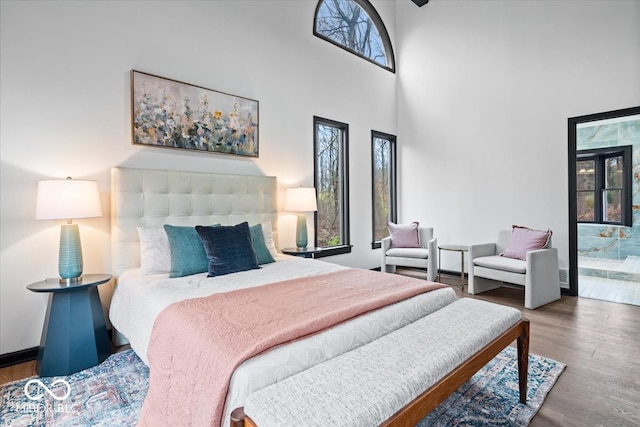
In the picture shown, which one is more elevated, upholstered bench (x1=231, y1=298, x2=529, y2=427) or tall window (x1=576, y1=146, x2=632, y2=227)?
tall window (x1=576, y1=146, x2=632, y2=227)

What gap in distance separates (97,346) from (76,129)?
66.0 inches

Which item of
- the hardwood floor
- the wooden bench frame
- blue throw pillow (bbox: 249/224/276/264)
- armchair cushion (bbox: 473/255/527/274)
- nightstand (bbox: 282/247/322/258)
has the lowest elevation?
the hardwood floor

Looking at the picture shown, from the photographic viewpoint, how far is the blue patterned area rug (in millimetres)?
1688

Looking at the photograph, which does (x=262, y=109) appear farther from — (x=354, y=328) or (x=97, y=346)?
(x=354, y=328)

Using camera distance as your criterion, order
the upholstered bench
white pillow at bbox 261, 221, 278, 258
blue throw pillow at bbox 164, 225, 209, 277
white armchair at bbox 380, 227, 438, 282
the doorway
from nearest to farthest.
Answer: the upholstered bench < blue throw pillow at bbox 164, 225, 209, 277 < white pillow at bbox 261, 221, 278, 258 < white armchair at bbox 380, 227, 438, 282 < the doorway

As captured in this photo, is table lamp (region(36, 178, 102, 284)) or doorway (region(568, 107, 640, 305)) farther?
doorway (region(568, 107, 640, 305))

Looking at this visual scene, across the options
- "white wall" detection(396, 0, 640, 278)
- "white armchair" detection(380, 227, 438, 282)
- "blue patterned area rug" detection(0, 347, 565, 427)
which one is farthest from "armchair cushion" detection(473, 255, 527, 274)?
"blue patterned area rug" detection(0, 347, 565, 427)

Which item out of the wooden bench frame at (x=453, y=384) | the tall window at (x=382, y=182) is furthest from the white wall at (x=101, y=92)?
the wooden bench frame at (x=453, y=384)

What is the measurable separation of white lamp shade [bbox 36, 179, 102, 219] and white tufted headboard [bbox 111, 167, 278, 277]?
357mm

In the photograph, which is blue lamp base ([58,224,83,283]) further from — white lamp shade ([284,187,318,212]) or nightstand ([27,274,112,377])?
white lamp shade ([284,187,318,212])

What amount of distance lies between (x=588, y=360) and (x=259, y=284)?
238cm

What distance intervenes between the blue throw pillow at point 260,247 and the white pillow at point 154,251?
721 mm

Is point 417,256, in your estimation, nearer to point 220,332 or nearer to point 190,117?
point 190,117

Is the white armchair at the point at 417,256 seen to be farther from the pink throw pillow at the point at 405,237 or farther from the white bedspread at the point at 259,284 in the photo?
the white bedspread at the point at 259,284
